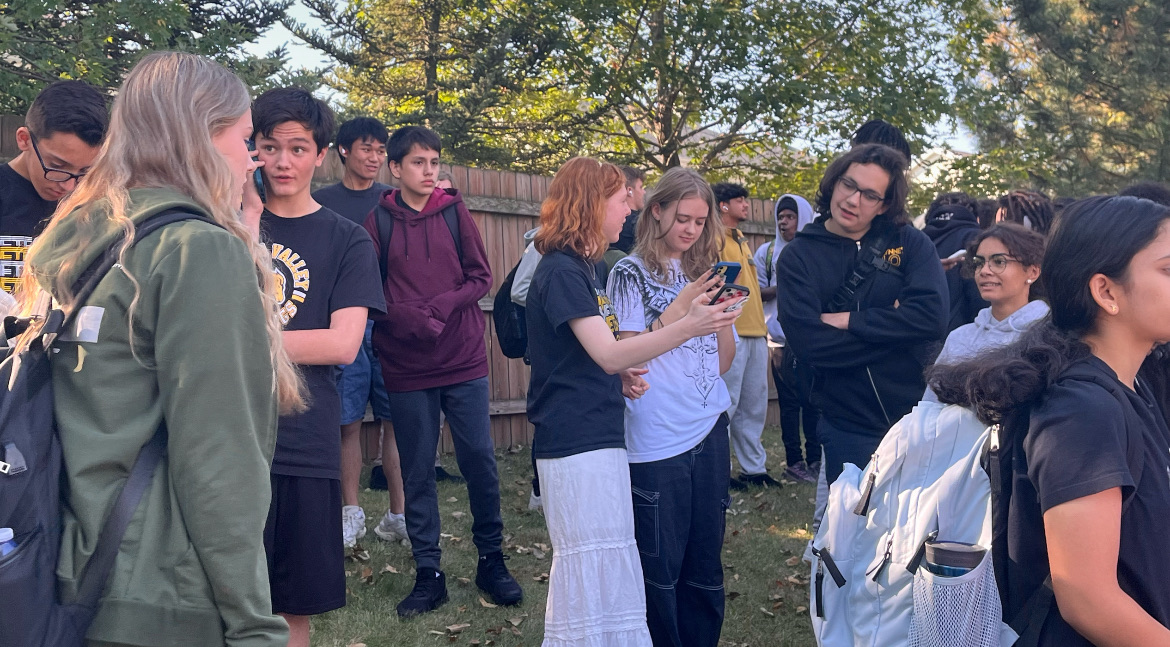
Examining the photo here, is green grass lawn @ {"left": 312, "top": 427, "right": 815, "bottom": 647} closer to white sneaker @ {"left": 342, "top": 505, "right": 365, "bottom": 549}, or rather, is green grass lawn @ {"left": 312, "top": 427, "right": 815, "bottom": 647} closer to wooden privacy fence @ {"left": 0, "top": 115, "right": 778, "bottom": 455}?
white sneaker @ {"left": 342, "top": 505, "right": 365, "bottom": 549}

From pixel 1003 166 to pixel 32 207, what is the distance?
16.9 meters

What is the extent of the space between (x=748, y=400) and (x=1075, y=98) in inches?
508

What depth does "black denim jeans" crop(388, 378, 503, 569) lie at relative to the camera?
5.00m

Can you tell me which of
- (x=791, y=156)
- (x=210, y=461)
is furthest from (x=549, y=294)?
(x=791, y=156)

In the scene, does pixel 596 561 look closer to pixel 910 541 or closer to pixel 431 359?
pixel 910 541

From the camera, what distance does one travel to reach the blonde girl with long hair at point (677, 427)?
3.87 meters

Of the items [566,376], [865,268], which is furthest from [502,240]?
[566,376]

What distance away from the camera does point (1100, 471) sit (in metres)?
1.97

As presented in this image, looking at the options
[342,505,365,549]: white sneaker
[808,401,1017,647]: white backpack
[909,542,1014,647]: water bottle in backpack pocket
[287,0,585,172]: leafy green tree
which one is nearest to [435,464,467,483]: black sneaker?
[342,505,365,549]: white sneaker

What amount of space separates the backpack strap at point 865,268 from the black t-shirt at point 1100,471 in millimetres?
2346

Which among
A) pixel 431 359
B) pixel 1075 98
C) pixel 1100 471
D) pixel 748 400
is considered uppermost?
pixel 1075 98

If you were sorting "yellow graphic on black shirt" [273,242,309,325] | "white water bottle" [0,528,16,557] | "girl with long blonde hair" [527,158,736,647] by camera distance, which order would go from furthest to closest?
"girl with long blonde hair" [527,158,736,647] → "yellow graphic on black shirt" [273,242,309,325] → "white water bottle" [0,528,16,557]

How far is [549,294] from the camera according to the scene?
378 centimetres

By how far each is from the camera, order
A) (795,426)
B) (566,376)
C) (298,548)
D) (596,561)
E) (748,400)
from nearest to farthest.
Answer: (298,548)
(596,561)
(566,376)
(748,400)
(795,426)
